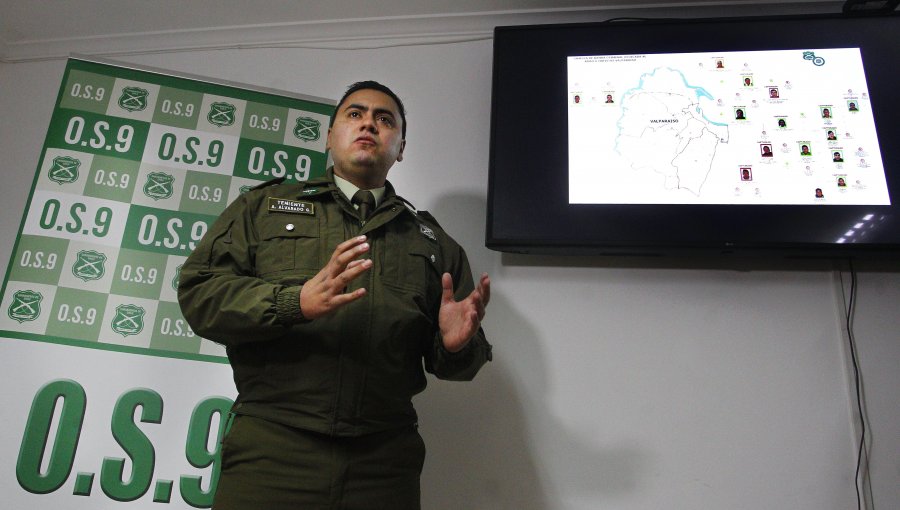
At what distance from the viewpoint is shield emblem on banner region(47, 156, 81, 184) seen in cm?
184

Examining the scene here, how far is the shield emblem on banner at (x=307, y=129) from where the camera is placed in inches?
Result: 76.2

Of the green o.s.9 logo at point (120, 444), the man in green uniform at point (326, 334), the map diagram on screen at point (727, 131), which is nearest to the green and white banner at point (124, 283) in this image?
the green o.s.9 logo at point (120, 444)

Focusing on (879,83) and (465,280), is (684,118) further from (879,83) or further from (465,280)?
(465,280)

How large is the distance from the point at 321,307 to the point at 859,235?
152 cm

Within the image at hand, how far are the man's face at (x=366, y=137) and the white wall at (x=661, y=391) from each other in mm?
417

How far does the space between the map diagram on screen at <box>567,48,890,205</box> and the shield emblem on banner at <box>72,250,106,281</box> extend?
1520 mm

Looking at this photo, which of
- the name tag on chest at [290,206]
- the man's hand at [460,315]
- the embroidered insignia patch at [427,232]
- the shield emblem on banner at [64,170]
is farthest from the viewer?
the shield emblem on banner at [64,170]

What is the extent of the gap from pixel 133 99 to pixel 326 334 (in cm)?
138

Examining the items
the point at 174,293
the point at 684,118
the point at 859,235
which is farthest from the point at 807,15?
the point at 174,293

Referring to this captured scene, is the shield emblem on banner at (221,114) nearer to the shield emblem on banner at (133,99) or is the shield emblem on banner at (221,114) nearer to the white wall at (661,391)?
the shield emblem on banner at (133,99)

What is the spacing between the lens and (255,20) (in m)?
2.17

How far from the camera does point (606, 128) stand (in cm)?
175

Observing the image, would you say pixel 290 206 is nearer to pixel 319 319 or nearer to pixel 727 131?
pixel 319 319

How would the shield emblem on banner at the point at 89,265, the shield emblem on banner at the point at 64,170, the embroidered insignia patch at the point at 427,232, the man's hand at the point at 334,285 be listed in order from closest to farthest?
the man's hand at the point at 334,285 → the embroidered insignia patch at the point at 427,232 → the shield emblem on banner at the point at 89,265 → the shield emblem on banner at the point at 64,170
